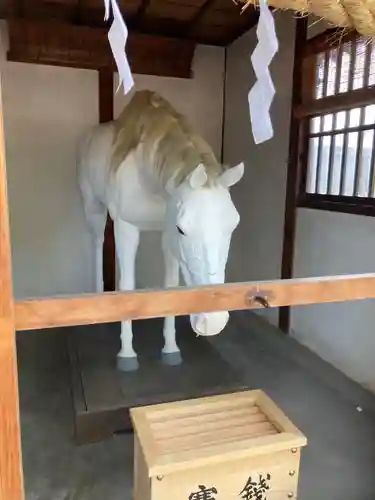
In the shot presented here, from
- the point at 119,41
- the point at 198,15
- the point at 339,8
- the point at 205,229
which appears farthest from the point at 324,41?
the point at 119,41

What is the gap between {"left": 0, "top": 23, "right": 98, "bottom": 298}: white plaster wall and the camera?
2.89m

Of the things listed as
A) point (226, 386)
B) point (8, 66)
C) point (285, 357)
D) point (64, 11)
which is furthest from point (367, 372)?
point (8, 66)

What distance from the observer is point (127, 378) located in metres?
1.85

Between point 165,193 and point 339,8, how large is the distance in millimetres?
1042

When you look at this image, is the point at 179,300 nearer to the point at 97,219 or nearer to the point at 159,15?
the point at 97,219

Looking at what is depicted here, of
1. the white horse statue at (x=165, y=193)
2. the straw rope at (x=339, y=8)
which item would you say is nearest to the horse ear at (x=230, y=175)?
the white horse statue at (x=165, y=193)

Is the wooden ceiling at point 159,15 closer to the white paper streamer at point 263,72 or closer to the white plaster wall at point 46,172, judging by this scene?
the white plaster wall at point 46,172

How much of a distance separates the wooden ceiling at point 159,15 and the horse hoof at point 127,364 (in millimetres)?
1952

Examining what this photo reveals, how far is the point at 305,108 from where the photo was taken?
7.59ft

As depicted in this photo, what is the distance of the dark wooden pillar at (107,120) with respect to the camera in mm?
2979

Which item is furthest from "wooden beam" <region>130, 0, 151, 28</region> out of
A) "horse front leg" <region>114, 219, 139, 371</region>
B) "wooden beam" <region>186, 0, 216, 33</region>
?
"horse front leg" <region>114, 219, 139, 371</region>

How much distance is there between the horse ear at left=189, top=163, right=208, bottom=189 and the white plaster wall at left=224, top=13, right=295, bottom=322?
1398 millimetres

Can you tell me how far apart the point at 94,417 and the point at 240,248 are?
1.92 m

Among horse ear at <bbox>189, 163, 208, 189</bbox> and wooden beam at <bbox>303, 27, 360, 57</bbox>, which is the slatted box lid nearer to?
horse ear at <bbox>189, 163, 208, 189</bbox>
